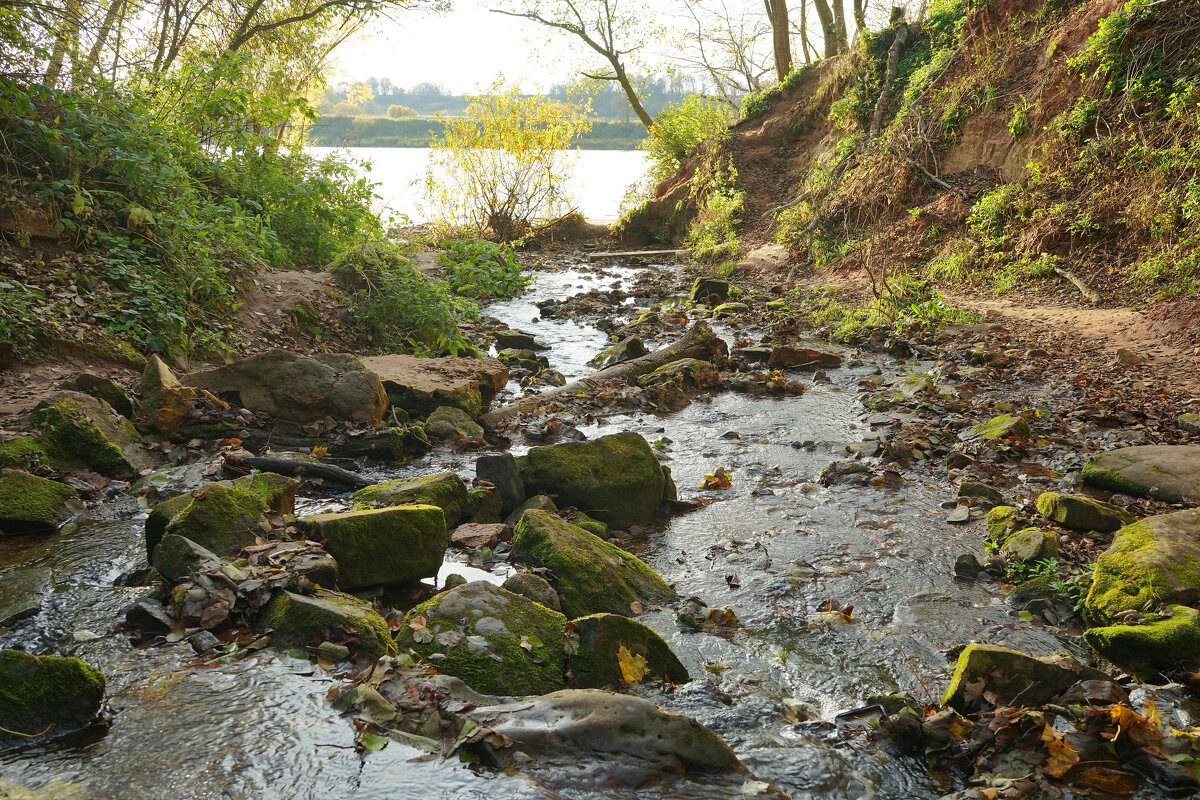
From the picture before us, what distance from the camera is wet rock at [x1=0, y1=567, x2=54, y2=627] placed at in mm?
3434

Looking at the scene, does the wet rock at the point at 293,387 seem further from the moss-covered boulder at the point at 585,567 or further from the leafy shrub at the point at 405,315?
the moss-covered boulder at the point at 585,567

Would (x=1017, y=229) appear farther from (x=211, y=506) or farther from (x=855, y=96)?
(x=211, y=506)

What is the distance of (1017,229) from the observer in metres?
11.4

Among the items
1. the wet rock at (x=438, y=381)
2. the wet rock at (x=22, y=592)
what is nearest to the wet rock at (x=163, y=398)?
the wet rock at (x=438, y=381)

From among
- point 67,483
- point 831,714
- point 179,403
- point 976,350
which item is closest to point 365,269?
point 179,403

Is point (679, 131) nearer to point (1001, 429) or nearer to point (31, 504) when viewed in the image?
point (1001, 429)

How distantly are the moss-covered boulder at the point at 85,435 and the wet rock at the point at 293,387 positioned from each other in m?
1.13

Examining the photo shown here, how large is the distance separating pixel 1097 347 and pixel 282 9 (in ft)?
51.8

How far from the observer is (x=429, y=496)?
4.89m

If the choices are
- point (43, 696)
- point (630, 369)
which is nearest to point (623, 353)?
point (630, 369)

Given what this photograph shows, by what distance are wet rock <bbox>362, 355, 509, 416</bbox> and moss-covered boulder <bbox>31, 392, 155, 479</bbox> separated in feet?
7.90

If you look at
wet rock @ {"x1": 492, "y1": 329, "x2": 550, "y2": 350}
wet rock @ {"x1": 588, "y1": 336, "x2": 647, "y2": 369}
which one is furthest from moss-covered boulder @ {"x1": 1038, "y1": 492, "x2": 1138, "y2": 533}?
wet rock @ {"x1": 492, "y1": 329, "x2": 550, "y2": 350}

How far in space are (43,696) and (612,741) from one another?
1.99 m

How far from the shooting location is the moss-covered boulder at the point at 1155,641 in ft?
11.0
